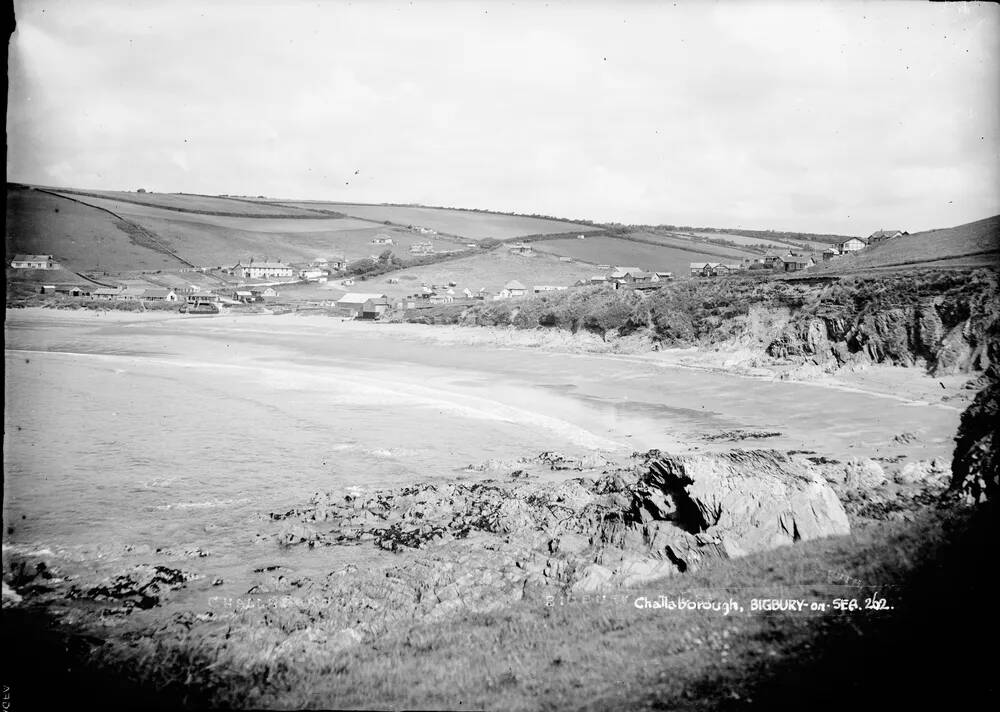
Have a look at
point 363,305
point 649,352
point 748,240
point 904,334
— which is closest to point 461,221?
point 363,305

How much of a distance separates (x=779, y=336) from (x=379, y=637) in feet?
71.9

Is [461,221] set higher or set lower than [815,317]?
higher

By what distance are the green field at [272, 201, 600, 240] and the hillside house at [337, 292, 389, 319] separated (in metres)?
26.5

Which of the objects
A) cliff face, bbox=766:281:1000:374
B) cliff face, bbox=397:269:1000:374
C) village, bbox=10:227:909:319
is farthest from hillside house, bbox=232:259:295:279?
cliff face, bbox=766:281:1000:374

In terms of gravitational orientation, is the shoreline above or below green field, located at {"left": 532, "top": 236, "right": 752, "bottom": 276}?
below

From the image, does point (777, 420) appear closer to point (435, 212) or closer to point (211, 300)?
point (211, 300)

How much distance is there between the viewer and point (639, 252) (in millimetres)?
70250

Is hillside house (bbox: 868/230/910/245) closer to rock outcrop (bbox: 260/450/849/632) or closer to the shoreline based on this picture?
the shoreline

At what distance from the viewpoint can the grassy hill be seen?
395 inches

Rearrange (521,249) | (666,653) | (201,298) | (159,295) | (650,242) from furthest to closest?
(650,242), (521,249), (201,298), (159,295), (666,653)

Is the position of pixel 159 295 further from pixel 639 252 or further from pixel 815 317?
pixel 639 252

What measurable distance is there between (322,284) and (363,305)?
45.3 ft

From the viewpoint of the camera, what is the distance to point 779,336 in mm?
22828

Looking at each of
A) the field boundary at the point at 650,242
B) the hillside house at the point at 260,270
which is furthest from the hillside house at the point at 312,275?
the field boundary at the point at 650,242
